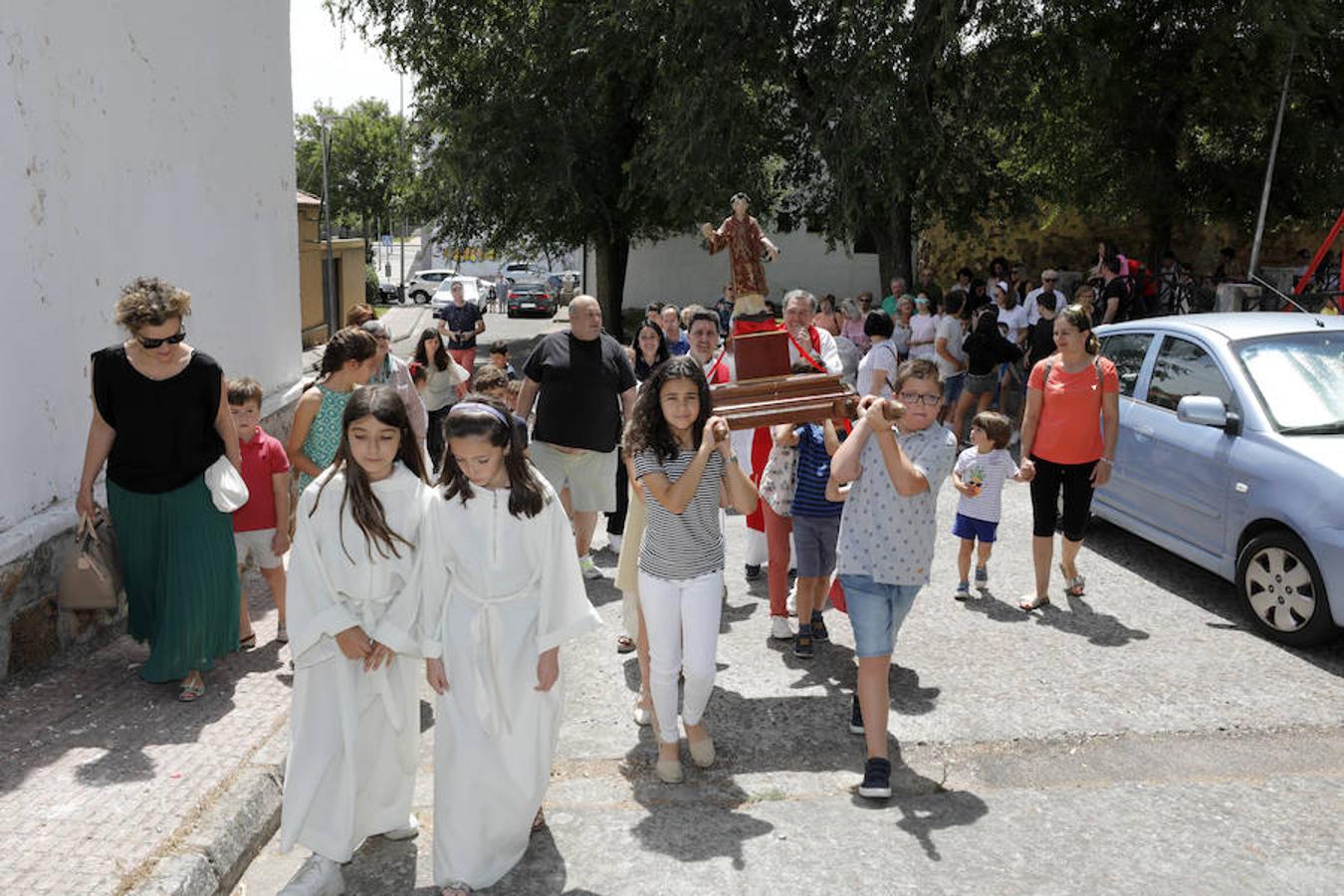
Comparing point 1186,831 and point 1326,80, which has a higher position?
point 1326,80

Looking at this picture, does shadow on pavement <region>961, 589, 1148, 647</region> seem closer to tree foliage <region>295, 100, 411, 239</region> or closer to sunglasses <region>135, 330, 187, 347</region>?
sunglasses <region>135, 330, 187, 347</region>

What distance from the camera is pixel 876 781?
4742mm

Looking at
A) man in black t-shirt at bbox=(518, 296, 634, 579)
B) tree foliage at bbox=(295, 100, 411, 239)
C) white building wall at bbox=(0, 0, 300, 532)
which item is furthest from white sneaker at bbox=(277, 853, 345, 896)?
tree foliage at bbox=(295, 100, 411, 239)

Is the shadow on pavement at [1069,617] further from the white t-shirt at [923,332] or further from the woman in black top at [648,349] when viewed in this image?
the white t-shirt at [923,332]

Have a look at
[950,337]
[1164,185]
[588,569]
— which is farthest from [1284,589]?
[1164,185]

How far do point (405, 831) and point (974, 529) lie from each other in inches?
166

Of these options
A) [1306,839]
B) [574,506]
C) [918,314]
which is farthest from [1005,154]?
[1306,839]

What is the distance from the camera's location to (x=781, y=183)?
947 inches

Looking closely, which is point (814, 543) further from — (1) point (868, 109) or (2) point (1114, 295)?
(1) point (868, 109)

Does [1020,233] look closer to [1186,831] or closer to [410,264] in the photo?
[1186,831]

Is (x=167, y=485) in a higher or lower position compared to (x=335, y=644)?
higher

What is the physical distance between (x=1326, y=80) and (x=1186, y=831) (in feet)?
63.2

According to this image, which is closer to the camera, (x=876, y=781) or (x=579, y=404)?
(x=876, y=781)

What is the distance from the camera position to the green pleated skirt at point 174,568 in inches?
218
